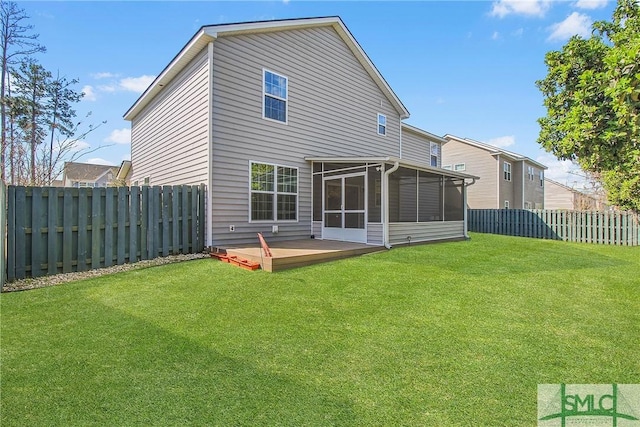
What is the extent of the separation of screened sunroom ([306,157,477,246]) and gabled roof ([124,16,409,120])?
4204 mm

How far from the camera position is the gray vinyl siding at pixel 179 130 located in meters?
8.66

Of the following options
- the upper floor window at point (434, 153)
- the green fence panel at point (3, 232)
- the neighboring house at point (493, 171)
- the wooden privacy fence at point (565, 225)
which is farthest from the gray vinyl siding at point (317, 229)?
the neighboring house at point (493, 171)

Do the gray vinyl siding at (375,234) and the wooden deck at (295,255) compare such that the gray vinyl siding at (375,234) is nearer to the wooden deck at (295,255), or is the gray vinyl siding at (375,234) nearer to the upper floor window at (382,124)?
the wooden deck at (295,255)

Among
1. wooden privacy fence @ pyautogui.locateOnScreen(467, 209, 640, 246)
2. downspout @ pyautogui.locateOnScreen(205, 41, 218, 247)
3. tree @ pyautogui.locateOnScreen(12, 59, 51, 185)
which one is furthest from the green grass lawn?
tree @ pyautogui.locateOnScreen(12, 59, 51, 185)

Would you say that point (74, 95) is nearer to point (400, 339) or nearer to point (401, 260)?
point (401, 260)

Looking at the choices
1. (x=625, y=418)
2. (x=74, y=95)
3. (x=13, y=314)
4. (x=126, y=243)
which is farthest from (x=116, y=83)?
(x=625, y=418)

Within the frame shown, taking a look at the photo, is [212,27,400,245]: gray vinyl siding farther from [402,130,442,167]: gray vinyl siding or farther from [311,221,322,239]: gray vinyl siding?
[402,130,442,167]: gray vinyl siding

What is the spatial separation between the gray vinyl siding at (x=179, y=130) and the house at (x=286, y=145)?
0.04 m

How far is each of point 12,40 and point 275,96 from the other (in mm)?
16590

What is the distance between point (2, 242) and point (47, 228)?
95 cm

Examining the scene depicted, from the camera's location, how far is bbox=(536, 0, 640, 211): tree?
3.42 meters

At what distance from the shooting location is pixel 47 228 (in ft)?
20.1

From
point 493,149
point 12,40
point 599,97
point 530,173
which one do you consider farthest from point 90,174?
point 530,173

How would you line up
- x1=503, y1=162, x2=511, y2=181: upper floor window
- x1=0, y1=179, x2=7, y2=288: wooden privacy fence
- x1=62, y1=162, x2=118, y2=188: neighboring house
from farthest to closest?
x1=62, y1=162, x2=118, y2=188: neighboring house < x1=503, y1=162, x2=511, y2=181: upper floor window < x1=0, y1=179, x2=7, y2=288: wooden privacy fence
